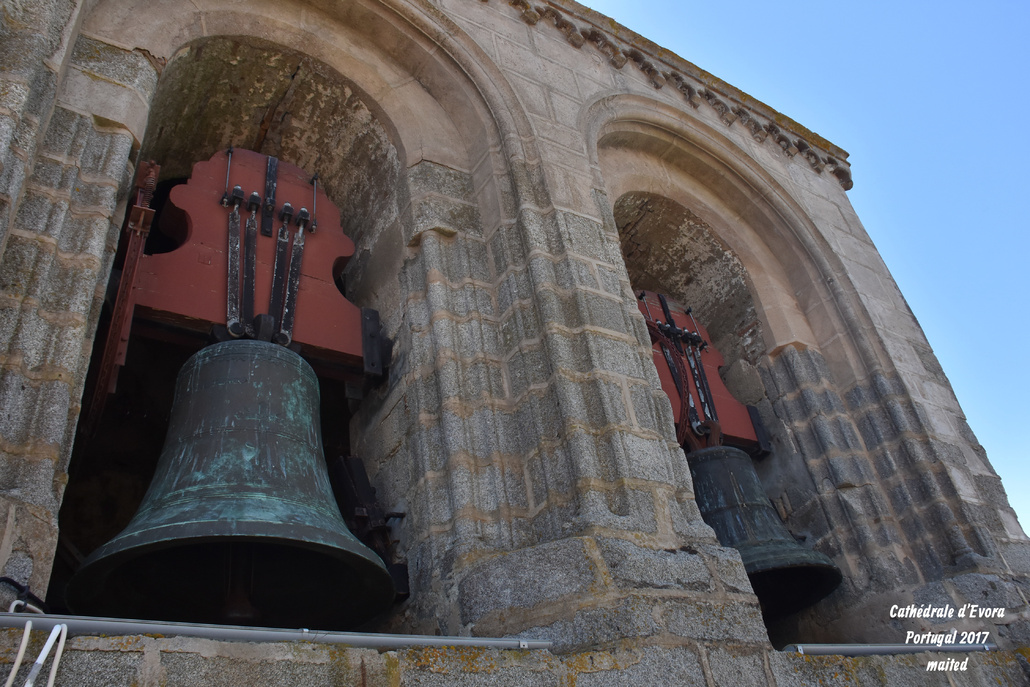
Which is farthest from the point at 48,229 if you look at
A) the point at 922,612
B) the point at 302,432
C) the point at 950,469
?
the point at 950,469

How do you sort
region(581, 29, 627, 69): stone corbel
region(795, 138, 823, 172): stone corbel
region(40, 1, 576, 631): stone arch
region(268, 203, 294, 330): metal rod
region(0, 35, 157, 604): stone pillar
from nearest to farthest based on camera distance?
region(0, 35, 157, 604): stone pillar < region(40, 1, 576, 631): stone arch < region(268, 203, 294, 330): metal rod < region(581, 29, 627, 69): stone corbel < region(795, 138, 823, 172): stone corbel

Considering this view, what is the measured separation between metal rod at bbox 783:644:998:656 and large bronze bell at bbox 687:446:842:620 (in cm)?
73

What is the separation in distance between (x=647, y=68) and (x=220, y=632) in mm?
5355

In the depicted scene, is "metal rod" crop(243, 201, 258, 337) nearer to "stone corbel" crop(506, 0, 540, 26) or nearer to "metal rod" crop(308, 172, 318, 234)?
"metal rod" crop(308, 172, 318, 234)

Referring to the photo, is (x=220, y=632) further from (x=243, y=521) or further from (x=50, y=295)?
(x=50, y=295)

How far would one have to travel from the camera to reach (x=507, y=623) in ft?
9.26

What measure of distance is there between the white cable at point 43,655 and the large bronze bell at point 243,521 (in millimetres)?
799

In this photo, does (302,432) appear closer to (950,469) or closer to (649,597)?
(649,597)

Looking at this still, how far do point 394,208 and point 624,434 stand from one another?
2047mm

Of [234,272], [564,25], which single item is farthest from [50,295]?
[564,25]

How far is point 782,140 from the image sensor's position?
7.04m

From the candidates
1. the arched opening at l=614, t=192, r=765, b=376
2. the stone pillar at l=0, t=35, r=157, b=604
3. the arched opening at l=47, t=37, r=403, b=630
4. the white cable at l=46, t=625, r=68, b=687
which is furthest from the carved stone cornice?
the white cable at l=46, t=625, r=68, b=687

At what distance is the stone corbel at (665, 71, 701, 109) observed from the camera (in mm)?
6508

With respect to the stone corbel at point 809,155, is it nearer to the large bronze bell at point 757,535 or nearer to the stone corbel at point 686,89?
the stone corbel at point 686,89
